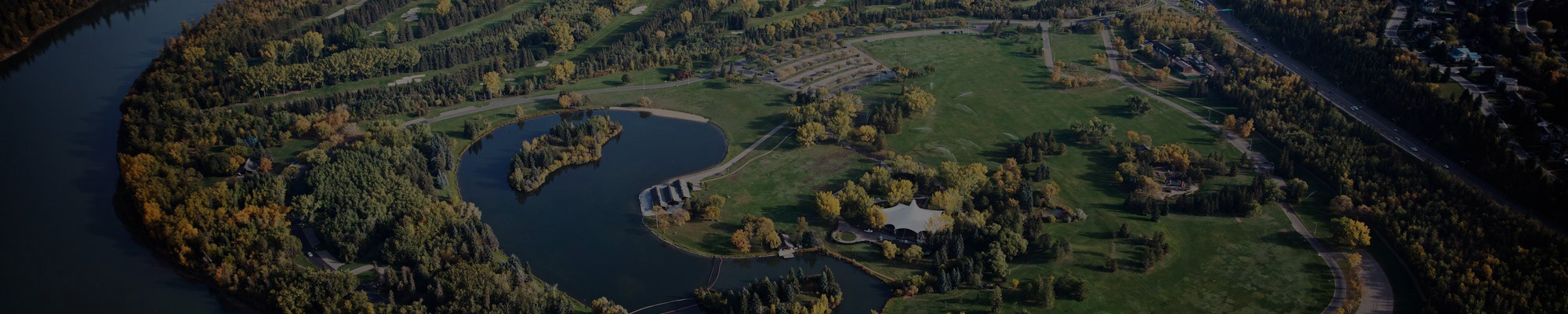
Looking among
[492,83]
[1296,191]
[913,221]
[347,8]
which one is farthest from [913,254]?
[347,8]

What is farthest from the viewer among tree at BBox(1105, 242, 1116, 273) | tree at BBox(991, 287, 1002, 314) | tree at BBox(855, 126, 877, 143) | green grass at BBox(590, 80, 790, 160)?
green grass at BBox(590, 80, 790, 160)

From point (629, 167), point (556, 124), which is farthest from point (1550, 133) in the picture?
point (556, 124)

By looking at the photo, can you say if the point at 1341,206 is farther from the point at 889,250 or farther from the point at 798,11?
the point at 798,11

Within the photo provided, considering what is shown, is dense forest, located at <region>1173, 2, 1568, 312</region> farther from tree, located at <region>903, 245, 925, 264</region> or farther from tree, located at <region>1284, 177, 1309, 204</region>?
tree, located at <region>903, 245, 925, 264</region>

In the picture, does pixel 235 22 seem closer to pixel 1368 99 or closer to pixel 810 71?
pixel 810 71

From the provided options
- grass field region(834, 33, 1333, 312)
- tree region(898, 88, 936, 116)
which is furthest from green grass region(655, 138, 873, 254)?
tree region(898, 88, 936, 116)

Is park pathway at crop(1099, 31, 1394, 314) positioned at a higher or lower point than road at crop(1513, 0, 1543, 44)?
lower
